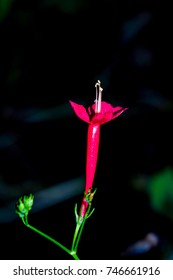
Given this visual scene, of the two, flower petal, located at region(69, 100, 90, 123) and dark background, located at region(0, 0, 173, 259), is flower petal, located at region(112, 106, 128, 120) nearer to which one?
flower petal, located at region(69, 100, 90, 123)

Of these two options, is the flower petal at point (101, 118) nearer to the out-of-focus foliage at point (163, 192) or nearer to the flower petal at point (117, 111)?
the flower petal at point (117, 111)

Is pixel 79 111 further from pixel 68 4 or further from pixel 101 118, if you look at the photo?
pixel 68 4

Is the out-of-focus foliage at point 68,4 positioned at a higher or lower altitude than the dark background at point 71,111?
higher

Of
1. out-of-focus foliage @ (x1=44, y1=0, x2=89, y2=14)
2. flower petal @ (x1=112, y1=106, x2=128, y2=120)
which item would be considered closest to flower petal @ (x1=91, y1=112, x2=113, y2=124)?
flower petal @ (x1=112, y1=106, x2=128, y2=120)

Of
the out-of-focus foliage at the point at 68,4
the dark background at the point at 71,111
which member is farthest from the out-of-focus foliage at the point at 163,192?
the out-of-focus foliage at the point at 68,4

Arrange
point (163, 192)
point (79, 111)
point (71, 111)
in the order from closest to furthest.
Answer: point (79, 111), point (163, 192), point (71, 111)

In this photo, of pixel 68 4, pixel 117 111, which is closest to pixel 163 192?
pixel 117 111

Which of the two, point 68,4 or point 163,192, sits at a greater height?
point 68,4

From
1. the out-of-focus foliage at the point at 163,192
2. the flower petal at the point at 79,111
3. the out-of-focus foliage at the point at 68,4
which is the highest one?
the out-of-focus foliage at the point at 68,4

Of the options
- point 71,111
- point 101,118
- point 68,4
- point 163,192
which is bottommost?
point 163,192

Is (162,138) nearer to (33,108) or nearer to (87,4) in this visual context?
(33,108)
